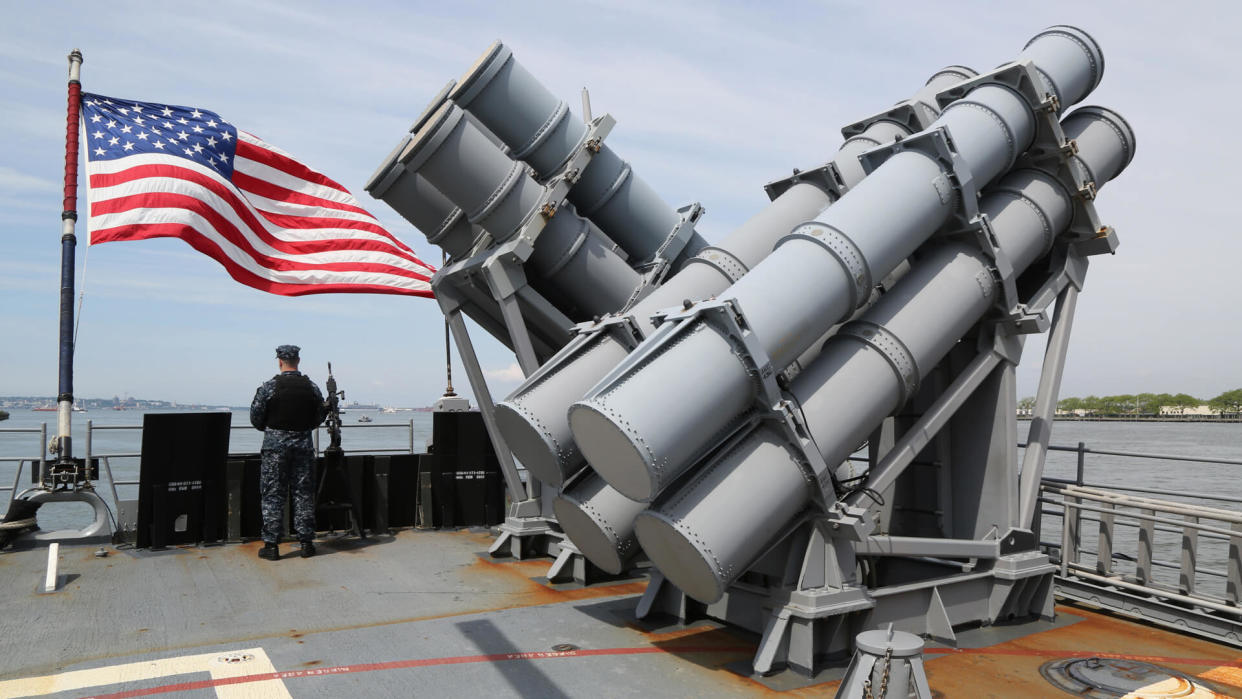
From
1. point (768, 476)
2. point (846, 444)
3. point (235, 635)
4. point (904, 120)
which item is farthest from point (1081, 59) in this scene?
point (235, 635)

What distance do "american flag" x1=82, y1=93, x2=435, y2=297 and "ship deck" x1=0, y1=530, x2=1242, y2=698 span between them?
369 centimetres

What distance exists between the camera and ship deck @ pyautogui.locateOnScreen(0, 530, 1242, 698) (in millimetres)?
5516

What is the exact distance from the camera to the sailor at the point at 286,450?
915cm

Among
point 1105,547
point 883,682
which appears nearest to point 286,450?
point 883,682

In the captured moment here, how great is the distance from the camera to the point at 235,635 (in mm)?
6430

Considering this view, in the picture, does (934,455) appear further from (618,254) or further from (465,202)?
(465,202)

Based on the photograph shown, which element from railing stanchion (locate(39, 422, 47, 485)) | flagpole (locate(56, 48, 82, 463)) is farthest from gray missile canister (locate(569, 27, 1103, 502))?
railing stanchion (locate(39, 422, 47, 485))

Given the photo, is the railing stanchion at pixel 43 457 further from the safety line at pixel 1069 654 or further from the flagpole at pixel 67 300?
the safety line at pixel 1069 654

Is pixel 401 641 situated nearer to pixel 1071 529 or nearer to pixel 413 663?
pixel 413 663

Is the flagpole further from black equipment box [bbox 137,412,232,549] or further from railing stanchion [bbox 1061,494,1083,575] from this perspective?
railing stanchion [bbox 1061,494,1083,575]

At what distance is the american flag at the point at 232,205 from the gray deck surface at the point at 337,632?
3.59 m

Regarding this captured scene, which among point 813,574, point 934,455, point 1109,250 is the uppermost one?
point 1109,250

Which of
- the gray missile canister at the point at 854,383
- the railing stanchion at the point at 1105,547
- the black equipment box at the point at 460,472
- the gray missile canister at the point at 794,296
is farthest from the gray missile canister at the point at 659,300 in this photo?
the black equipment box at the point at 460,472

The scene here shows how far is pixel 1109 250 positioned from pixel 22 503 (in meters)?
11.3
